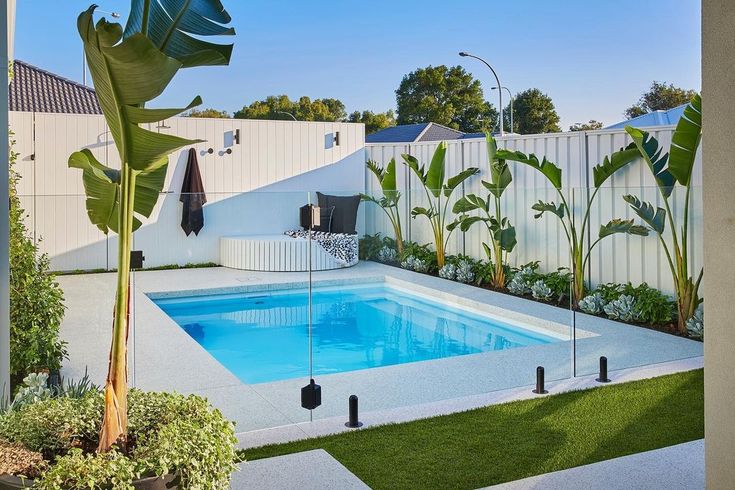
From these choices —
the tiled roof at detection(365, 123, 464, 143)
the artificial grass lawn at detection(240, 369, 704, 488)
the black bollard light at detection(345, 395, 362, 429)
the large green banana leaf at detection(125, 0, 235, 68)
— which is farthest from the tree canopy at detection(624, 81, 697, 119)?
the large green banana leaf at detection(125, 0, 235, 68)

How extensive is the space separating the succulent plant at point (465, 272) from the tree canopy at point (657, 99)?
43.0m

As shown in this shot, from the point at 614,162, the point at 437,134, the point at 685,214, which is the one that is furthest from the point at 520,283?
the point at 437,134

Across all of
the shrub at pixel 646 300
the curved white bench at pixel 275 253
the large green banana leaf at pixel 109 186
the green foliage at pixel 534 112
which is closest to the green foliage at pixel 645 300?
the shrub at pixel 646 300

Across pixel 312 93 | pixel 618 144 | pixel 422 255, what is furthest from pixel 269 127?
pixel 312 93

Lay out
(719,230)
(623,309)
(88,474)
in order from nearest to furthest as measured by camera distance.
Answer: (719,230) → (88,474) → (623,309)

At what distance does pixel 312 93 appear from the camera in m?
41.5

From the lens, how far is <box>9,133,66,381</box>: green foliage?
Answer: 13.7 ft

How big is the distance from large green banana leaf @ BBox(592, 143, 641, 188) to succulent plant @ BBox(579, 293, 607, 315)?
1.63 meters

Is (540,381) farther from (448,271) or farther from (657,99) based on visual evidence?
(657,99)

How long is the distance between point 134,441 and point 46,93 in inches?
709

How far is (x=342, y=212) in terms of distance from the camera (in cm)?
535

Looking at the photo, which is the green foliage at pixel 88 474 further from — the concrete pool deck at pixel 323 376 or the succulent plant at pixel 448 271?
the succulent plant at pixel 448 271

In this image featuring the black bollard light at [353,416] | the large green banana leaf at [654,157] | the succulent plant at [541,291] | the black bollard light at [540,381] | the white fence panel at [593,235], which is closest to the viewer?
the black bollard light at [353,416]

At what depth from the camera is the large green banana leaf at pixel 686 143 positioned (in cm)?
686
